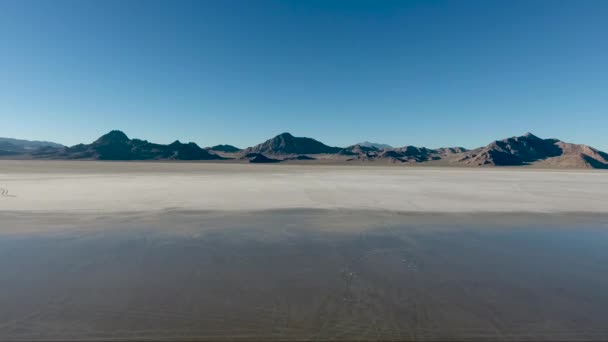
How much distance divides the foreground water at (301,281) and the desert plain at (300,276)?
39mm

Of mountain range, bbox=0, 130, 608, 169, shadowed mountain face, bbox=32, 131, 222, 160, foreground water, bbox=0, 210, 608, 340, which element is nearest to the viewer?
foreground water, bbox=0, 210, 608, 340

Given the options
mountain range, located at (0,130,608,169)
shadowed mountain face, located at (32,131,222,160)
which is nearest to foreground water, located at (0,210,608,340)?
mountain range, located at (0,130,608,169)

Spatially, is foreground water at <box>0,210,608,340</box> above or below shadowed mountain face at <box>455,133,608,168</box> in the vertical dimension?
below

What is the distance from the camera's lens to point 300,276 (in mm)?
7543

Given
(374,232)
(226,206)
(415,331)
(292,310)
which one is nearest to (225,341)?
(292,310)

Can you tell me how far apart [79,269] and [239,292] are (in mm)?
4896

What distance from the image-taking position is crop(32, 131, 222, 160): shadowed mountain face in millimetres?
162500

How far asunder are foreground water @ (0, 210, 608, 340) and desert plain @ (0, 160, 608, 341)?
0.13 feet

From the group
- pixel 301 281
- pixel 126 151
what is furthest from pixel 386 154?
pixel 301 281

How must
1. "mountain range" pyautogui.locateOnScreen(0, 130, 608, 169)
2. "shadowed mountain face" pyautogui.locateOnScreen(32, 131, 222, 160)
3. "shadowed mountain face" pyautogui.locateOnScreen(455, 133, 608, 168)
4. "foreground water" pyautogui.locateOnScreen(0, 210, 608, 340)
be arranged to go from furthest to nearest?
"shadowed mountain face" pyautogui.locateOnScreen(32, 131, 222, 160) → "mountain range" pyautogui.locateOnScreen(0, 130, 608, 169) → "shadowed mountain face" pyautogui.locateOnScreen(455, 133, 608, 168) → "foreground water" pyautogui.locateOnScreen(0, 210, 608, 340)

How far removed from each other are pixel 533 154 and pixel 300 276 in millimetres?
226434

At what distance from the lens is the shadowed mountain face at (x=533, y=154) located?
450 feet

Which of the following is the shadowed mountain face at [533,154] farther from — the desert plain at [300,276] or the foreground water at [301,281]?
the foreground water at [301,281]

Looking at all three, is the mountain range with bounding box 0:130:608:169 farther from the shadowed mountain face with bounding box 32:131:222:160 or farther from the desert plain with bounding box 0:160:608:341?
the desert plain with bounding box 0:160:608:341
